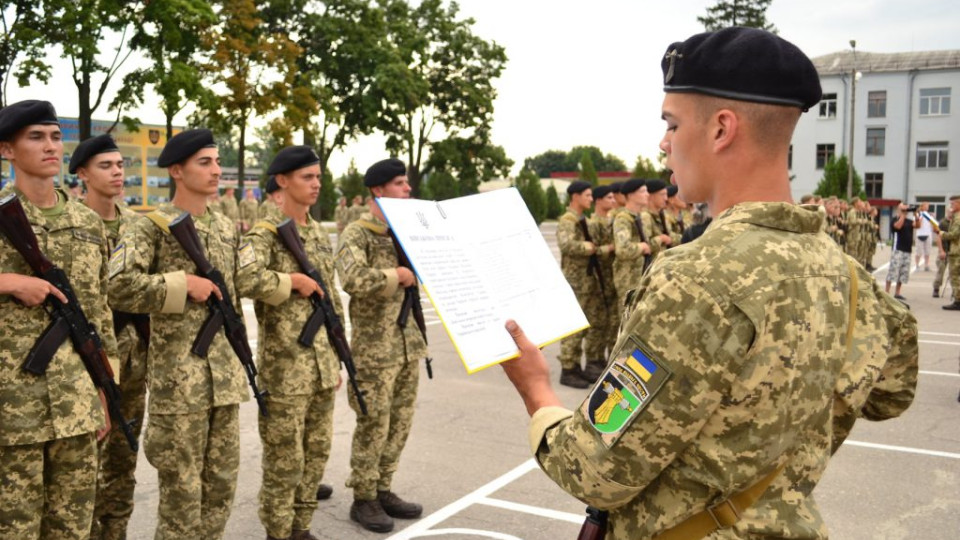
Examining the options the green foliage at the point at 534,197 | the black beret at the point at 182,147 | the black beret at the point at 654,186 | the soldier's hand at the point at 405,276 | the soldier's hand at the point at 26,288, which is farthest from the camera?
the green foliage at the point at 534,197

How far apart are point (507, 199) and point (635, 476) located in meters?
0.88

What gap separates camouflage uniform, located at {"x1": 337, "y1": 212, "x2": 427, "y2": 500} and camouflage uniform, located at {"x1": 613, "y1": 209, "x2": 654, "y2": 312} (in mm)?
4144

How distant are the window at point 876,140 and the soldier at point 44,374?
5123cm

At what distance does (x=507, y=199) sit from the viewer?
7.04 ft

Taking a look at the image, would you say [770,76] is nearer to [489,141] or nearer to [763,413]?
[763,413]

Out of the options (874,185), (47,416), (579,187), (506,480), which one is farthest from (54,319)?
(874,185)

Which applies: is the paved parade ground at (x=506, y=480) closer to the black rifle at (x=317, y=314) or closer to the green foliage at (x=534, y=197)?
the black rifle at (x=317, y=314)

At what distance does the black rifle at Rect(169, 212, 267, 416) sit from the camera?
390cm

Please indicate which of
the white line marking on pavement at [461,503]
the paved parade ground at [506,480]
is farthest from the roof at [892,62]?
the white line marking on pavement at [461,503]

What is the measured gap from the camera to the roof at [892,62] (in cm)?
4700

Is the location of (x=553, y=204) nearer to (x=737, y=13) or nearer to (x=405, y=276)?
(x=737, y=13)

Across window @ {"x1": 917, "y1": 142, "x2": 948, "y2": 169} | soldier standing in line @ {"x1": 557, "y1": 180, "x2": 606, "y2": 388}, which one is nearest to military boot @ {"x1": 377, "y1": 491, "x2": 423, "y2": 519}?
soldier standing in line @ {"x1": 557, "y1": 180, "x2": 606, "y2": 388}

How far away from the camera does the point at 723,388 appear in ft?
4.85

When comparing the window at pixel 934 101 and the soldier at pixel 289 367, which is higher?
the window at pixel 934 101
